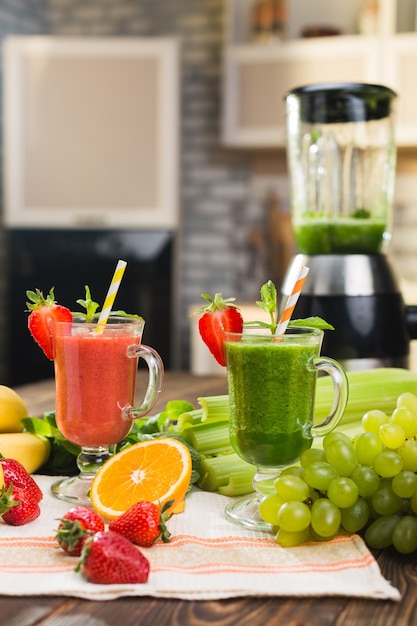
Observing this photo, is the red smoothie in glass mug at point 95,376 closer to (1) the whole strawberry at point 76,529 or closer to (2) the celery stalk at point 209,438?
(2) the celery stalk at point 209,438

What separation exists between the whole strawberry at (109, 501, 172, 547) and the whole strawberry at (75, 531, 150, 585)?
9cm

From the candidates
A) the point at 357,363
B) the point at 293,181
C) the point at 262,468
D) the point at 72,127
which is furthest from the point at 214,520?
the point at 72,127

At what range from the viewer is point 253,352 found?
3.18 ft

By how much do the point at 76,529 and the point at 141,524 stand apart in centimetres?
8

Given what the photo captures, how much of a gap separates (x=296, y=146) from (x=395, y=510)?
3.94 ft

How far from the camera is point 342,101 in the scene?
5.59ft

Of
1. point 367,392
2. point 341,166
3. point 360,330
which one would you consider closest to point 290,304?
point 367,392

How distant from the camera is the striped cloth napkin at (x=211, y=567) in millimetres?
751

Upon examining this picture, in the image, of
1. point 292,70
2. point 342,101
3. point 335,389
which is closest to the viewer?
point 335,389

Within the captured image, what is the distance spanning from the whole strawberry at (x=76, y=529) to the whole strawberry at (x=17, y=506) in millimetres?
104

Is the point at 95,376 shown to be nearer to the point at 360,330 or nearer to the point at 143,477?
the point at 143,477

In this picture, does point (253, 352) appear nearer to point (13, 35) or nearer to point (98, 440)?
point (98, 440)

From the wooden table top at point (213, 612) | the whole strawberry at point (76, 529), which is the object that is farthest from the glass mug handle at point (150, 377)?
the wooden table top at point (213, 612)

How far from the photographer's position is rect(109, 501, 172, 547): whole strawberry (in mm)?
855
